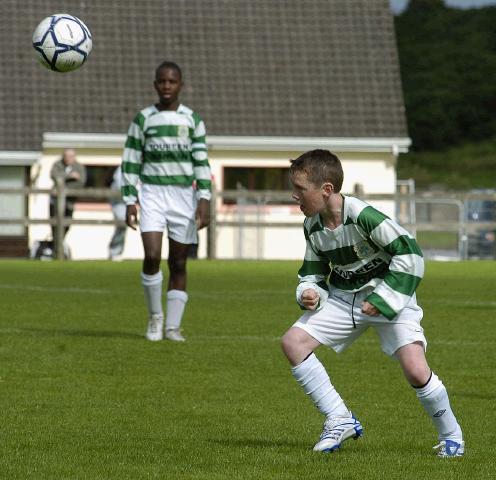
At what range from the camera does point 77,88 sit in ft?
132

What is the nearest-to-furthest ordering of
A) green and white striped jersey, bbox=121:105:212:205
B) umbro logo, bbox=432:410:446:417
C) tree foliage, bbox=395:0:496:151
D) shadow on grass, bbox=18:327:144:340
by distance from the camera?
umbro logo, bbox=432:410:446:417 < green and white striped jersey, bbox=121:105:212:205 < shadow on grass, bbox=18:327:144:340 < tree foliage, bbox=395:0:496:151

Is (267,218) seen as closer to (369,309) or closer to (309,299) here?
(309,299)

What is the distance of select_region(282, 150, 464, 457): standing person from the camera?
690 cm

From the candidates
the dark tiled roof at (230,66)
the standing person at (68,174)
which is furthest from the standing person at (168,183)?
the dark tiled roof at (230,66)

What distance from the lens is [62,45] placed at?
13.0 meters

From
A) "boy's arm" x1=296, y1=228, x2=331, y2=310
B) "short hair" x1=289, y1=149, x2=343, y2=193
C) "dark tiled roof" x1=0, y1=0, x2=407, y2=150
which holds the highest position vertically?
"dark tiled roof" x1=0, y1=0, x2=407, y2=150

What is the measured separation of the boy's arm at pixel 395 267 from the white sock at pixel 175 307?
5.77 metres

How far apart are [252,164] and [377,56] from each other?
16.1ft

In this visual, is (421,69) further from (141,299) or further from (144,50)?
(141,299)

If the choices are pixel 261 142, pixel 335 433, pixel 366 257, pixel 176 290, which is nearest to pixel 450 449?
pixel 335 433

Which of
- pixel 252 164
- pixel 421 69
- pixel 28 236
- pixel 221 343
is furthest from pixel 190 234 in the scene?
pixel 421 69

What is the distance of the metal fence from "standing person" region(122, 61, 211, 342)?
1660cm

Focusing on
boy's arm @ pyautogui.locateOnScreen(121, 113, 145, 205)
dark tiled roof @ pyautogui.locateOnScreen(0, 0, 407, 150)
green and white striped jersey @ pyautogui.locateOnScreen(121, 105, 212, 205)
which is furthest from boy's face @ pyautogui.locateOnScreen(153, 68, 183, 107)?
dark tiled roof @ pyautogui.locateOnScreen(0, 0, 407, 150)

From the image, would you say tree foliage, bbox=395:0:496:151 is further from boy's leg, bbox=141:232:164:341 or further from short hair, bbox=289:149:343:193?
short hair, bbox=289:149:343:193
